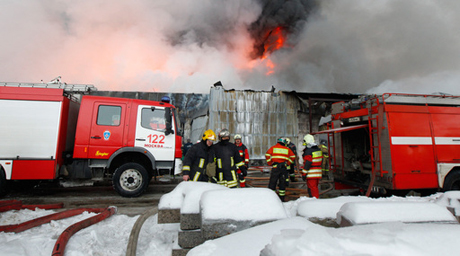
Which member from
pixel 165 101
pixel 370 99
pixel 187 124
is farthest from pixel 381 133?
pixel 187 124

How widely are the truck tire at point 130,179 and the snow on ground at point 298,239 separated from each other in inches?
88.2

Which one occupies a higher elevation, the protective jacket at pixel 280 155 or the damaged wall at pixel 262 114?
the damaged wall at pixel 262 114

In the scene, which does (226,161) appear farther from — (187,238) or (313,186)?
(313,186)

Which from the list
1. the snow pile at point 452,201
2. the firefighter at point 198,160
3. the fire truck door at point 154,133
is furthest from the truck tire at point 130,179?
the snow pile at point 452,201

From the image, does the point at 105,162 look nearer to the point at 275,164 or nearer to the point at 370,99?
the point at 275,164

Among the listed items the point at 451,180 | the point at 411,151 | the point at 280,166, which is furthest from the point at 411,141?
the point at 280,166

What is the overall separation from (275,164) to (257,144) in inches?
310

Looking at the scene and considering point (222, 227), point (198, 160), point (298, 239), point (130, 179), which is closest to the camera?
point (298, 239)

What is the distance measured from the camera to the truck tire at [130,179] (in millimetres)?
5648

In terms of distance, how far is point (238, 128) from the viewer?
532 inches

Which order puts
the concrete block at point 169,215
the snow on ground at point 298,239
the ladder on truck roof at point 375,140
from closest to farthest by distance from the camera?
the snow on ground at point 298,239 → the concrete block at point 169,215 → the ladder on truck roof at point 375,140

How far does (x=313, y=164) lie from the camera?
18.4 ft

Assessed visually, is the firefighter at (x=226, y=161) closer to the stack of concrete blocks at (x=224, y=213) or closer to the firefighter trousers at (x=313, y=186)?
the stack of concrete blocks at (x=224, y=213)

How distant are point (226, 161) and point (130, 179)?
279 centimetres
